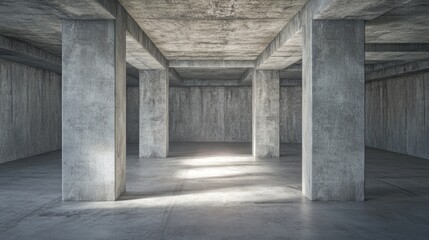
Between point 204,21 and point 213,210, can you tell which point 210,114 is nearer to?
point 204,21

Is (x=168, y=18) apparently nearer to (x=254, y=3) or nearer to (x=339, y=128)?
(x=254, y=3)

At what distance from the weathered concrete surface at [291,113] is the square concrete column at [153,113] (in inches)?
513

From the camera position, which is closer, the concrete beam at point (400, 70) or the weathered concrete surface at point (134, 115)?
the concrete beam at point (400, 70)

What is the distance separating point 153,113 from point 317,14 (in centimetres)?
1183

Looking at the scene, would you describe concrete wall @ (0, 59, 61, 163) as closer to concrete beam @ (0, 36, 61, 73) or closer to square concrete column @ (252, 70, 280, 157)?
concrete beam @ (0, 36, 61, 73)

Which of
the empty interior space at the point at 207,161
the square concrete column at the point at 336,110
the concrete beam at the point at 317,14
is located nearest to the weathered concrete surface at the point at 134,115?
the empty interior space at the point at 207,161

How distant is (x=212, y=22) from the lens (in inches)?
445

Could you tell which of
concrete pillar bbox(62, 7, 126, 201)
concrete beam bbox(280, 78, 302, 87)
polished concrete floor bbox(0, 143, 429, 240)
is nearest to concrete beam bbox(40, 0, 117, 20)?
concrete pillar bbox(62, 7, 126, 201)

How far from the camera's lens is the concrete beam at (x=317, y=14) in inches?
309

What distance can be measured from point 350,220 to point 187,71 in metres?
17.4

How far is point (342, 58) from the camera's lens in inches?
364

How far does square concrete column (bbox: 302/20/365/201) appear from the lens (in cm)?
916

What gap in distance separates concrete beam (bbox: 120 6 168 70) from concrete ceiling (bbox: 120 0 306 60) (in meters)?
0.20

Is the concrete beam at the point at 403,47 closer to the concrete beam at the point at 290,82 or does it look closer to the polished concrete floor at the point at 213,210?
the polished concrete floor at the point at 213,210
